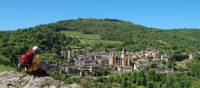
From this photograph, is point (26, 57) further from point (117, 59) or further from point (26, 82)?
point (117, 59)

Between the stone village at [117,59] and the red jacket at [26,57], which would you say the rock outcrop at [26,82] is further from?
the stone village at [117,59]

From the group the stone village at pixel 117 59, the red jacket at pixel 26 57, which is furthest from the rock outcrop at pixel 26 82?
the stone village at pixel 117 59

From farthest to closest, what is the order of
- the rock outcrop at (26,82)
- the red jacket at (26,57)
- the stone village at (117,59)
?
the stone village at (117,59), the red jacket at (26,57), the rock outcrop at (26,82)

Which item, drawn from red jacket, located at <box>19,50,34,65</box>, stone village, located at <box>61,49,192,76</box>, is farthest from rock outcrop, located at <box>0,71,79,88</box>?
stone village, located at <box>61,49,192,76</box>

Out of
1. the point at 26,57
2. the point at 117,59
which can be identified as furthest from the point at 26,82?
the point at 117,59

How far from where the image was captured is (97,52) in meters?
183

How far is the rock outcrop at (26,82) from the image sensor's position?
16062mm

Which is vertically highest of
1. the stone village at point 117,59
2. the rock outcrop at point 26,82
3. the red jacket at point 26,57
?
the red jacket at point 26,57

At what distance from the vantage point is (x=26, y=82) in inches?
647

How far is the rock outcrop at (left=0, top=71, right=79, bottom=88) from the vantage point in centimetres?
1606

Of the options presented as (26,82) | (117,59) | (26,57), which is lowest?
(117,59)

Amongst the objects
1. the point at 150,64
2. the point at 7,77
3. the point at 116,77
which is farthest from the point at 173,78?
the point at 7,77

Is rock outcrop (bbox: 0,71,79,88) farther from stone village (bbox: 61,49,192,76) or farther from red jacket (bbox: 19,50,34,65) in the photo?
stone village (bbox: 61,49,192,76)

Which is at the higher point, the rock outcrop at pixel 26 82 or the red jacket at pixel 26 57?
the red jacket at pixel 26 57
